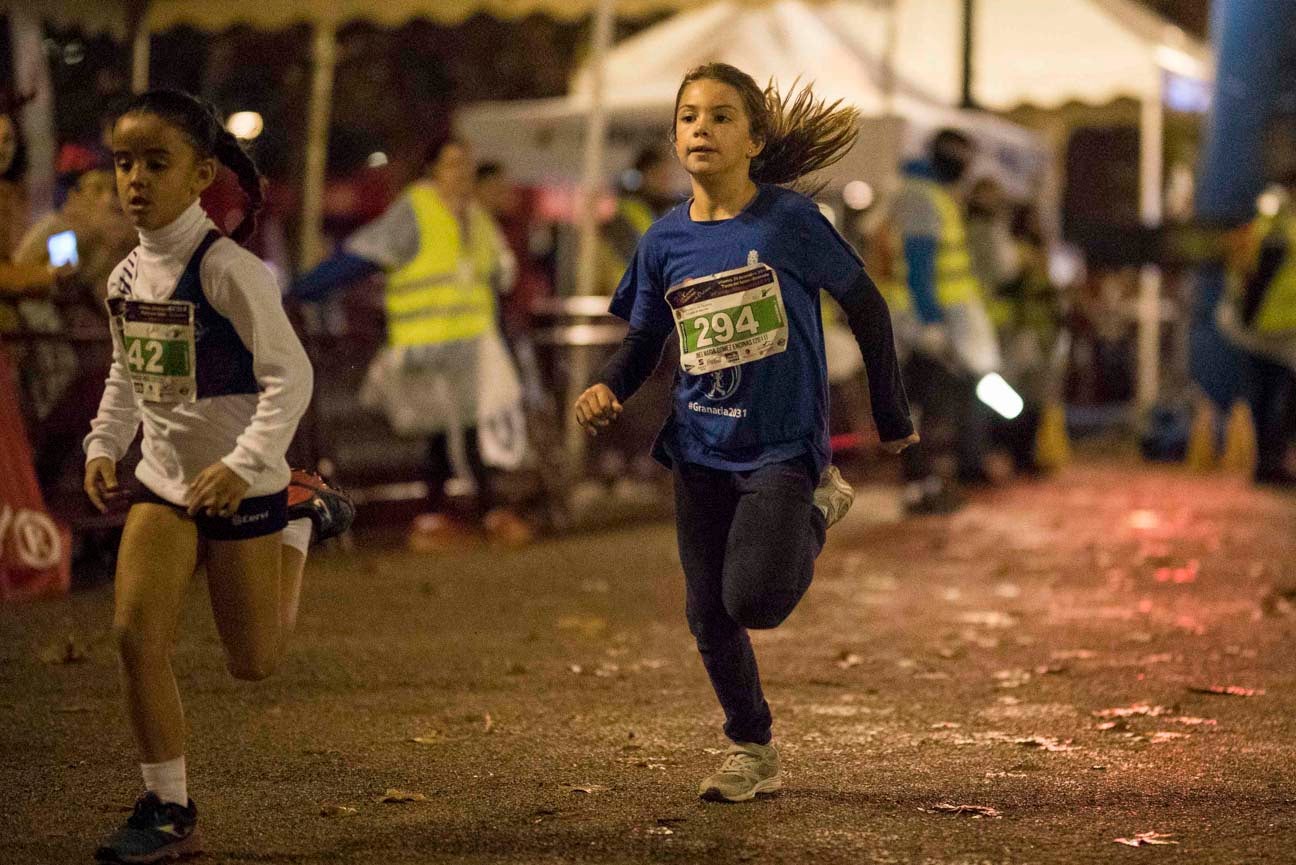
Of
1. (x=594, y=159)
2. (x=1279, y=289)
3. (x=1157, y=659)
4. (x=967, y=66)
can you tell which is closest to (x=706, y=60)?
(x=594, y=159)

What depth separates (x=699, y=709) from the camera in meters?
6.51

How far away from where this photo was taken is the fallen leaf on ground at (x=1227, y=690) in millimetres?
6855

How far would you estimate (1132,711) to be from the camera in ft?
21.5

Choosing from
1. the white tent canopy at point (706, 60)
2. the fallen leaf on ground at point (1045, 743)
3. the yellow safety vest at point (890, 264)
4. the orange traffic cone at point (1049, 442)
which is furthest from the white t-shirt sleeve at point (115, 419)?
the orange traffic cone at point (1049, 442)

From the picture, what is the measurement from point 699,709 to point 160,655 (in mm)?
2372

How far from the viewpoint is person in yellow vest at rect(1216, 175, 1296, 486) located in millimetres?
14328

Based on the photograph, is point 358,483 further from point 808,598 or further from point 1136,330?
point 1136,330

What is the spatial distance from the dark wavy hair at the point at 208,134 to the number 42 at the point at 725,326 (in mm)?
1147

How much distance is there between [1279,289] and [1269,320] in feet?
0.75

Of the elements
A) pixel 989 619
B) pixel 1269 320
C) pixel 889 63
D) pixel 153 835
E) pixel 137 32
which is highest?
pixel 889 63

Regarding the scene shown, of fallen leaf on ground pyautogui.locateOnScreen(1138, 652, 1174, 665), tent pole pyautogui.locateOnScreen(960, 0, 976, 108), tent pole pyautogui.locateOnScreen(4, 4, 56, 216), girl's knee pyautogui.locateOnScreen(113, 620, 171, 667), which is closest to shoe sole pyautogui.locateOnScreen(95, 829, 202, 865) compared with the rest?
girl's knee pyautogui.locateOnScreen(113, 620, 171, 667)

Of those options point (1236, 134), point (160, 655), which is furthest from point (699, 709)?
point (1236, 134)

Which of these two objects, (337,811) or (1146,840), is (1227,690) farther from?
(337,811)

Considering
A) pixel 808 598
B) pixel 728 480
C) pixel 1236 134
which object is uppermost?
pixel 1236 134
